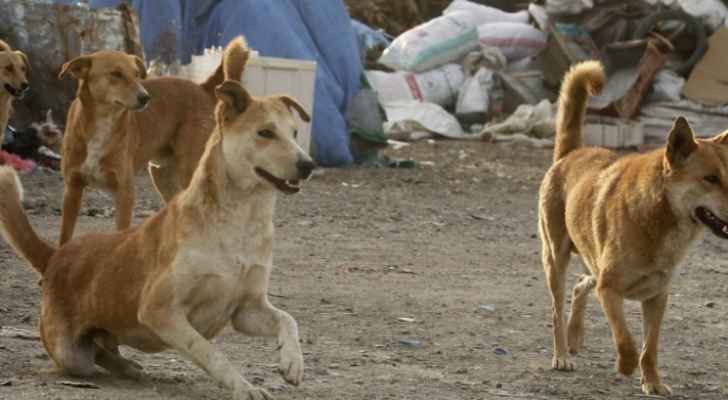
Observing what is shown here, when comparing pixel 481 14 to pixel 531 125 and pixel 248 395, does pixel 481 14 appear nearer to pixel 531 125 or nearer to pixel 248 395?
pixel 531 125

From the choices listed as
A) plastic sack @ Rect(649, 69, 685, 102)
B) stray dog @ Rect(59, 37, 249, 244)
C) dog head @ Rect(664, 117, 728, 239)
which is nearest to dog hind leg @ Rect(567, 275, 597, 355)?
dog head @ Rect(664, 117, 728, 239)

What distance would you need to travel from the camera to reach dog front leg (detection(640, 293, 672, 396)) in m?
5.90

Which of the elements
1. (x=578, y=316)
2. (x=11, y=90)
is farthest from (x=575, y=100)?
(x=11, y=90)

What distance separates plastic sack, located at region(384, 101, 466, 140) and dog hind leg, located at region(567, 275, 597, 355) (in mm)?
9582

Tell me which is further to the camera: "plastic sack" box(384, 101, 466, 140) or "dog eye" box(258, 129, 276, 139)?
"plastic sack" box(384, 101, 466, 140)

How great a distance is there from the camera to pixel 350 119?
14.2 metres

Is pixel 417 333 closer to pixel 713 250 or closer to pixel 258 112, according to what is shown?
pixel 258 112

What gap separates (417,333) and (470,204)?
5.17 m

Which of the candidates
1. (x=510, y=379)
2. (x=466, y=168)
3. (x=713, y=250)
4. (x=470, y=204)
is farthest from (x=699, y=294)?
(x=466, y=168)

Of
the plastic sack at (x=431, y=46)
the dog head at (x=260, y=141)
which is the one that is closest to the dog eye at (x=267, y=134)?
the dog head at (x=260, y=141)

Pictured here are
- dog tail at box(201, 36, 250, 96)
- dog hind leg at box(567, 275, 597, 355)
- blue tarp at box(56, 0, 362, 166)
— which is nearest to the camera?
dog hind leg at box(567, 275, 597, 355)

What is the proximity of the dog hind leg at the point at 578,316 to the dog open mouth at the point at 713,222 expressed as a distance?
0.85 m

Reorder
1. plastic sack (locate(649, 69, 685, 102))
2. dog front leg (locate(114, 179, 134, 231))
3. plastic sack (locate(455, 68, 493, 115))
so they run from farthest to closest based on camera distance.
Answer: plastic sack (locate(455, 68, 493, 115)) → plastic sack (locate(649, 69, 685, 102)) → dog front leg (locate(114, 179, 134, 231))

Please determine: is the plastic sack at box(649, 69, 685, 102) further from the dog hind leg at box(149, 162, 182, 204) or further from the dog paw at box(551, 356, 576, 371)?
the dog paw at box(551, 356, 576, 371)
